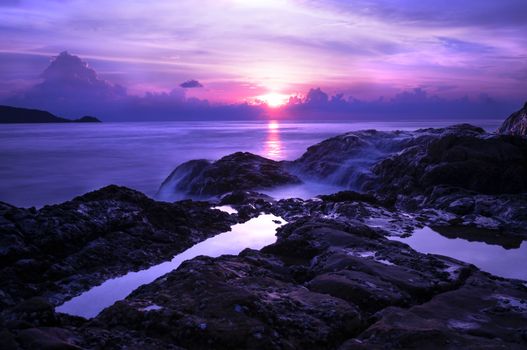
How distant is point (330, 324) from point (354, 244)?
11.0 feet

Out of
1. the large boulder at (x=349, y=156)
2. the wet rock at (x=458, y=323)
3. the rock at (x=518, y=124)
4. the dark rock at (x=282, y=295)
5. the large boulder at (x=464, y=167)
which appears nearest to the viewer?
the wet rock at (x=458, y=323)

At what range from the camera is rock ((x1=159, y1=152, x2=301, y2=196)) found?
1858 cm

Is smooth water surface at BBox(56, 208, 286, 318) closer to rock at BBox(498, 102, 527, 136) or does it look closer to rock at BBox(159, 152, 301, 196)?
rock at BBox(159, 152, 301, 196)

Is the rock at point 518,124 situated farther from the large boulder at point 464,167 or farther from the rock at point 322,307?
the rock at point 322,307

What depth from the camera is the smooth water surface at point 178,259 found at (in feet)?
22.5

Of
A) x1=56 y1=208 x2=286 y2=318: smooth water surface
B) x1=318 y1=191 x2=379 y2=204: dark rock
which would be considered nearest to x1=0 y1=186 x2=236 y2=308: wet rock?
x1=56 y1=208 x2=286 y2=318: smooth water surface

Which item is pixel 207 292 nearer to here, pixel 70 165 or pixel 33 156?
pixel 70 165

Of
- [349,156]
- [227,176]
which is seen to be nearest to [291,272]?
[227,176]

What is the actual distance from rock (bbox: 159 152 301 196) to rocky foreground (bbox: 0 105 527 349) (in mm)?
2945

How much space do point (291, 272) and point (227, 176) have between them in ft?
39.3

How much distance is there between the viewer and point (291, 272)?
294 inches

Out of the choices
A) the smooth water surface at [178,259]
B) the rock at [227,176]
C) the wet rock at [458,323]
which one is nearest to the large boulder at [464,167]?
the rock at [227,176]

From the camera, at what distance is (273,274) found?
7059 millimetres

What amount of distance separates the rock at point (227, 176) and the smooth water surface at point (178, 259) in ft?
15.1
